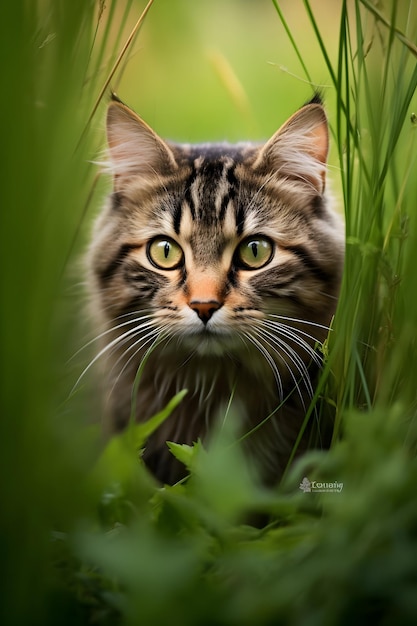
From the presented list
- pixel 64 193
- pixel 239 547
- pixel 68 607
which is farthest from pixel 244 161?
pixel 68 607

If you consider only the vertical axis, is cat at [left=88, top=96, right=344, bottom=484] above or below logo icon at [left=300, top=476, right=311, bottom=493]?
above

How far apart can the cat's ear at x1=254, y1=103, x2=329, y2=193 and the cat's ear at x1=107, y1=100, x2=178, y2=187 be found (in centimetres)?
22

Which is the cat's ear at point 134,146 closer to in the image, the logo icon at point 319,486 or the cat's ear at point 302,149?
the cat's ear at point 302,149

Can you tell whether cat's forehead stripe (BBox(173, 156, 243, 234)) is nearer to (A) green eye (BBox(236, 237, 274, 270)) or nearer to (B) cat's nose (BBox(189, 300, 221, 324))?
(A) green eye (BBox(236, 237, 274, 270))

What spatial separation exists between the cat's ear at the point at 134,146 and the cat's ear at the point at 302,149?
222 mm

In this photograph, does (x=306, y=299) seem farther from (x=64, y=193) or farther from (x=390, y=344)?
(x=64, y=193)

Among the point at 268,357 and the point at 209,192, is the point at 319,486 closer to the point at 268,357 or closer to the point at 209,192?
the point at 268,357

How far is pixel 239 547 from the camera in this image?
83 cm

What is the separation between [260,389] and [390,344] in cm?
41

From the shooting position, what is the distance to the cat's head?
140 cm

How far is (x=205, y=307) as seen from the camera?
1.35 meters

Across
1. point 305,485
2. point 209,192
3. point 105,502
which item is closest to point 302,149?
point 209,192

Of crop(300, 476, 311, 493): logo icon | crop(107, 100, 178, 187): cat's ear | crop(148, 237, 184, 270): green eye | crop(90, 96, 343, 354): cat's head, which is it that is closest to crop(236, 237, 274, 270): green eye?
crop(90, 96, 343, 354): cat's head

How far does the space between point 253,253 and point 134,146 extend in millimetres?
385
